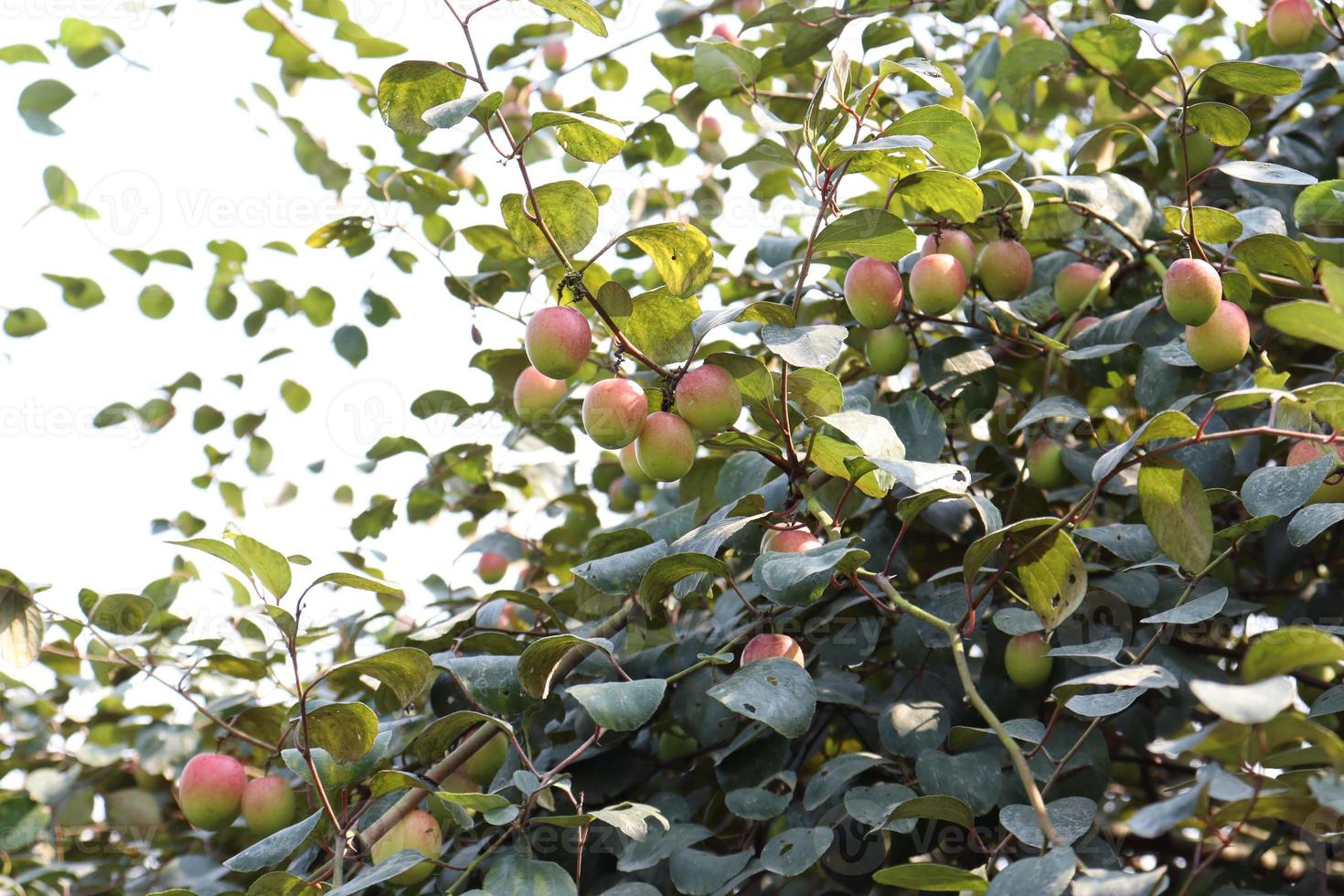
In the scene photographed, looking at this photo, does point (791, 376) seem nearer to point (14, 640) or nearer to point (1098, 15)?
point (14, 640)

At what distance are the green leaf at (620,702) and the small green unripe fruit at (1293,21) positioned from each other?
134cm

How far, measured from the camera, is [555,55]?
2115mm

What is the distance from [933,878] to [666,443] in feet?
1.47

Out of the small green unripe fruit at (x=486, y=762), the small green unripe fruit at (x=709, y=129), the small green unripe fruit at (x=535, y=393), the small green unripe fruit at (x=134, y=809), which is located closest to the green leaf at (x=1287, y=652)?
the small green unripe fruit at (x=486, y=762)

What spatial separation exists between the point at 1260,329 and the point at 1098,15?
705 mm

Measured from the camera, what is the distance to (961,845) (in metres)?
1.09

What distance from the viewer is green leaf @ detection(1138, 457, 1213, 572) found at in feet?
3.01

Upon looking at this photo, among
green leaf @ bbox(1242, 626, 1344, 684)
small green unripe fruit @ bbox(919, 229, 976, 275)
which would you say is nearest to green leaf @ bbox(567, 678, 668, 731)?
green leaf @ bbox(1242, 626, 1344, 684)

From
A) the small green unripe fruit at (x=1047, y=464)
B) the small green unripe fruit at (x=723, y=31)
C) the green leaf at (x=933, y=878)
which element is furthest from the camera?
the small green unripe fruit at (x=723, y=31)

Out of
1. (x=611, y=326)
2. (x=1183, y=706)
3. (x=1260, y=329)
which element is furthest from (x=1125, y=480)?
(x=611, y=326)

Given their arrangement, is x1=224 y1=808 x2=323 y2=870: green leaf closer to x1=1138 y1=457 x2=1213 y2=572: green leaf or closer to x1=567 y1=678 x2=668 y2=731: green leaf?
x1=567 y1=678 x2=668 y2=731: green leaf

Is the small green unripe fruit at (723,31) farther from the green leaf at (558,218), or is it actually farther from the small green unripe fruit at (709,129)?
the green leaf at (558,218)

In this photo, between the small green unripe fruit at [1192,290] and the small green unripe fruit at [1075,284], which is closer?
the small green unripe fruit at [1192,290]

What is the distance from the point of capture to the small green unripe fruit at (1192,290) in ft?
3.36
